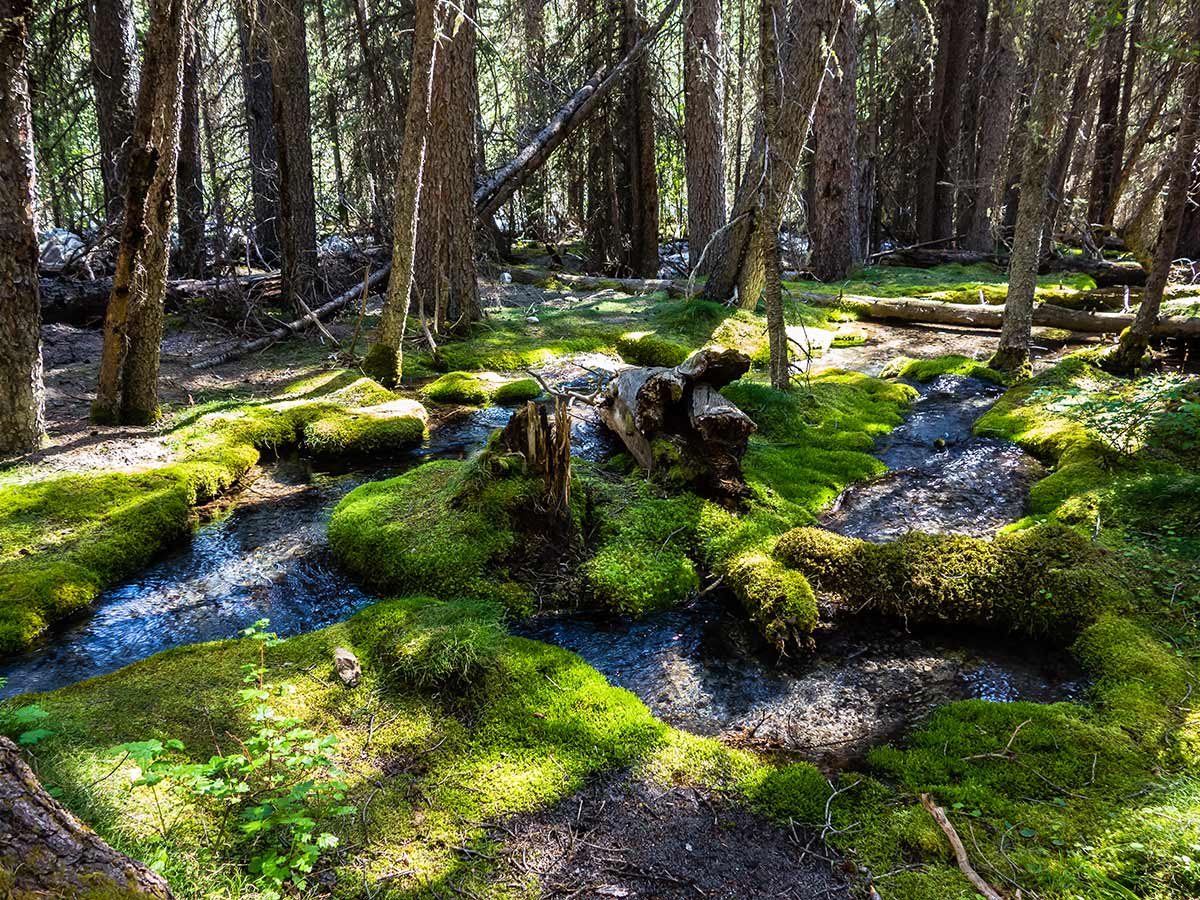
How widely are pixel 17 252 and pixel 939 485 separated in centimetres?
819

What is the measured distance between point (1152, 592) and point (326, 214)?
13556 millimetres

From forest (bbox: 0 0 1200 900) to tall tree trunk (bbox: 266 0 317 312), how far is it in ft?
0.21

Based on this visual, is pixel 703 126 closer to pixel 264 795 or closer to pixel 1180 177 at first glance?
pixel 1180 177

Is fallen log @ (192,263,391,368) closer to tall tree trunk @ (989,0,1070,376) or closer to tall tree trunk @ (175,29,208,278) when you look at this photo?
tall tree trunk @ (175,29,208,278)

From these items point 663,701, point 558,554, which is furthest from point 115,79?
point 663,701

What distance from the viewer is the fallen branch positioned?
98.2 inches

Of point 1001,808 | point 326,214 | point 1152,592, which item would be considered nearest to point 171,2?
point 326,214

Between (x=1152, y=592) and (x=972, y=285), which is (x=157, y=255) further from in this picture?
(x=972, y=285)

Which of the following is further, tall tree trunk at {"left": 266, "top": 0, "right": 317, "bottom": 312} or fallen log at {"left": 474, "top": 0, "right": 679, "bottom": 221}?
fallen log at {"left": 474, "top": 0, "right": 679, "bottom": 221}

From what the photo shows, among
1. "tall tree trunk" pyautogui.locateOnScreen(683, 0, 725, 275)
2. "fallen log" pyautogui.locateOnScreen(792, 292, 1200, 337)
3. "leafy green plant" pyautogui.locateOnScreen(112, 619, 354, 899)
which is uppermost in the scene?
→ "tall tree trunk" pyautogui.locateOnScreen(683, 0, 725, 275)

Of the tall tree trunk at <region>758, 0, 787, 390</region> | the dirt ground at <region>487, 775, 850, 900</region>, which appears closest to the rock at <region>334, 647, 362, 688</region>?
the dirt ground at <region>487, 775, 850, 900</region>

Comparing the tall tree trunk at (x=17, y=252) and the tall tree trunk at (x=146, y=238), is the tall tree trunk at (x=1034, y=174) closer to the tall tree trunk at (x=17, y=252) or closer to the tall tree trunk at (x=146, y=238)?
the tall tree trunk at (x=146, y=238)

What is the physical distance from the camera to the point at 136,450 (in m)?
6.47

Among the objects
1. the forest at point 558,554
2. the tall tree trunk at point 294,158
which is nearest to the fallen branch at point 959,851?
the forest at point 558,554
